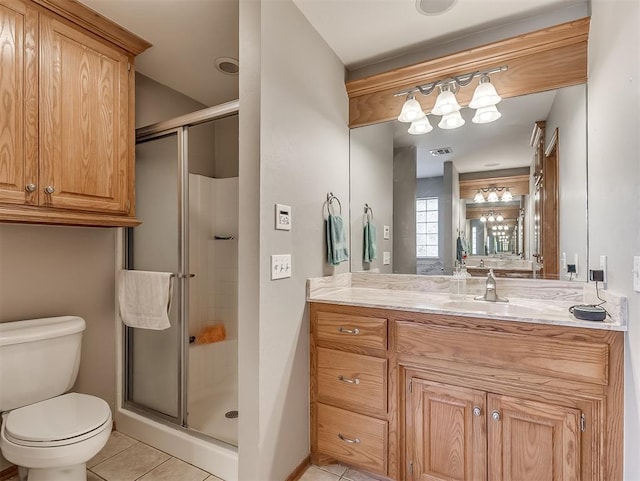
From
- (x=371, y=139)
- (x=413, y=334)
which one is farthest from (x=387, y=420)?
(x=371, y=139)

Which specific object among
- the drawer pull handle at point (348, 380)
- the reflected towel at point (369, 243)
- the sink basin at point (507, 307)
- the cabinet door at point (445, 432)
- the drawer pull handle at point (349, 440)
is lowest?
the drawer pull handle at point (349, 440)

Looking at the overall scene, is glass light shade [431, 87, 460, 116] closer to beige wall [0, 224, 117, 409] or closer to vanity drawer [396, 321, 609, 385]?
vanity drawer [396, 321, 609, 385]

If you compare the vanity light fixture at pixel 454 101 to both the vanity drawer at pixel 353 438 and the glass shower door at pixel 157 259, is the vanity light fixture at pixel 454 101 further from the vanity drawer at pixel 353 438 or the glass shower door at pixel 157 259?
the vanity drawer at pixel 353 438

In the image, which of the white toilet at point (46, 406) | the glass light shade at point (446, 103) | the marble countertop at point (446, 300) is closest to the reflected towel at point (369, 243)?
the marble countertop at point (446, 300)

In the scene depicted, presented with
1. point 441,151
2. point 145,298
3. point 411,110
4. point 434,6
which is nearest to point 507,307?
point 441,151

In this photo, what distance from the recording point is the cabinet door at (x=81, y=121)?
161 centimetres

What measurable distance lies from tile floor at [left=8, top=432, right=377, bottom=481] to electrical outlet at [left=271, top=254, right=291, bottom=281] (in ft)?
3.57

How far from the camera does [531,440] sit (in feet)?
4.30

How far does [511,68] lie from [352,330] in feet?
5.58

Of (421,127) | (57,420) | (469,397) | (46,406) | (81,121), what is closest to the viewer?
(469,397)

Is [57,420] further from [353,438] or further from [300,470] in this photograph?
[353,438]

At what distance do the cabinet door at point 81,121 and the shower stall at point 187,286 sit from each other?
0.89ft

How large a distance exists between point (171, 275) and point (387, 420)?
148cm

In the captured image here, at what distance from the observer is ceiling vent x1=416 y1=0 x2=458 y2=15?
1.65 metres
